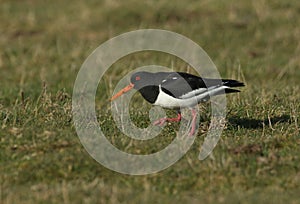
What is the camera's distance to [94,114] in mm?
9469

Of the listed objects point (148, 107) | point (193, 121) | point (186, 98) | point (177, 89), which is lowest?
point (193, 121)

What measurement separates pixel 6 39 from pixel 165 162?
34.8ft

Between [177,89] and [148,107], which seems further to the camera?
[148,107]

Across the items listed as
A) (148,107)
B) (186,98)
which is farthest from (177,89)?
(148,107)

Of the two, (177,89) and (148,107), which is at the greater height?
(177,89)

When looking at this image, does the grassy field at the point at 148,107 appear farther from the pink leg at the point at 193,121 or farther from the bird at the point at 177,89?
the bird at the point at 177,89

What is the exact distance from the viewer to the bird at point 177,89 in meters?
8.68

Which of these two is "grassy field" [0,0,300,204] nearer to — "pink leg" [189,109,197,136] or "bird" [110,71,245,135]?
"pink leg" [189,109,197,136]

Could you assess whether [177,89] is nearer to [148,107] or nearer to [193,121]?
[193,121]

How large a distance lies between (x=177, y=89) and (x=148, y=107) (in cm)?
183

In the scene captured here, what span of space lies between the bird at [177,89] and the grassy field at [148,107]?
38 centimetres

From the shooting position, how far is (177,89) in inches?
342

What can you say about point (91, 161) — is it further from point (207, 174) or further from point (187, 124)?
point (187, 124)

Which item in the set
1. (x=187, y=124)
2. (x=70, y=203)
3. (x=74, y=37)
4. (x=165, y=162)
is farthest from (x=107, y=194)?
(x=74, y=37)
